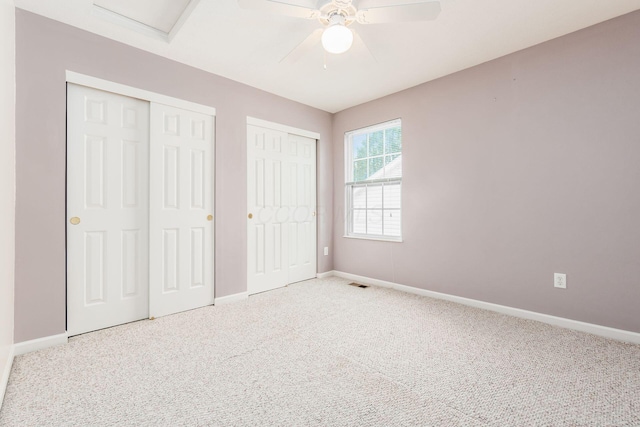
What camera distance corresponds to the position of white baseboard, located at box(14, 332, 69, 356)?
2.01 m

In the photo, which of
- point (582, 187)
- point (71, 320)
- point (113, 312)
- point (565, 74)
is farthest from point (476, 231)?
point (71, 320)

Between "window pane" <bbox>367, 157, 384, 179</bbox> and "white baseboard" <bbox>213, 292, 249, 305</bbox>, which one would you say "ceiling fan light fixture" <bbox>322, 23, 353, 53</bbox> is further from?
"white baseboard" <bbox>213, 292, 249, 305</bbox>

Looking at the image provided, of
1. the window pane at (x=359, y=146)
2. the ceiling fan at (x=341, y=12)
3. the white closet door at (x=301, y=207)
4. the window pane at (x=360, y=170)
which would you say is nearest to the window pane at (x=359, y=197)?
the window pane at (x=360, y=170)

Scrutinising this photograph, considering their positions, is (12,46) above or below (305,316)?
above

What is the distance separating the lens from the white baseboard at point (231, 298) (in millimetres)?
3072

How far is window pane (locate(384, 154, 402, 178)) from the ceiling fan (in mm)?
1871

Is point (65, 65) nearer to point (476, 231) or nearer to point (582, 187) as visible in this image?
point (476, 231)

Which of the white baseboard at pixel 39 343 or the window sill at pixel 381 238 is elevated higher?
the window sill at pixel 381 238

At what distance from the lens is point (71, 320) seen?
2.28m

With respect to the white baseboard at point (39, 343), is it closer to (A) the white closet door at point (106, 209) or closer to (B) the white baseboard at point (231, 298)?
(A) the white closet door at point (106, 209)

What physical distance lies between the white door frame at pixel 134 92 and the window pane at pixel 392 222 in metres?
2.15

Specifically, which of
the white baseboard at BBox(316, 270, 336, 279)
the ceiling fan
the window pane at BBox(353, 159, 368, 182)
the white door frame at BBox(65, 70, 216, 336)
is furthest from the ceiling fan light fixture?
the white baseboard at BBox(316, 270, 336, 279)

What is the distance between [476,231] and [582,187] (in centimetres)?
90

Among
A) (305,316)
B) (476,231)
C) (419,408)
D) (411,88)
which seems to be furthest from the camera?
(411,88)
